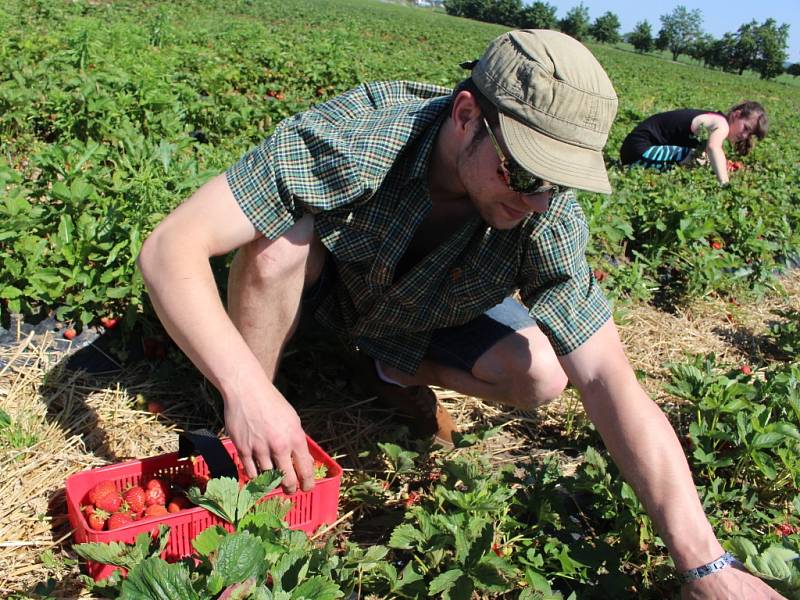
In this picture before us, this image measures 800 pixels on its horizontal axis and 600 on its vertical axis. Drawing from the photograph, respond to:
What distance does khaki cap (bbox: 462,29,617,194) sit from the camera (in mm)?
1840

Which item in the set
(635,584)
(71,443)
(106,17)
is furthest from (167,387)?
(106,17)

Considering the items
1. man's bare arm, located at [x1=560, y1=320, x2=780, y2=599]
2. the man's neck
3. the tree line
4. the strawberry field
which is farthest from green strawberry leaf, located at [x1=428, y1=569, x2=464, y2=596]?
the tree line

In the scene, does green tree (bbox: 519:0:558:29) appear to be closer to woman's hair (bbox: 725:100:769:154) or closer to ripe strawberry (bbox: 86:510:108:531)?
woman's hair (bbox: 725:100:769:154)

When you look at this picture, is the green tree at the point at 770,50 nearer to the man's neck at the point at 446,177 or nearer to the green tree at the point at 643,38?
the green tree at the point at 643,38

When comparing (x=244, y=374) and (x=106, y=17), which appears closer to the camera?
(x=244, y=374)

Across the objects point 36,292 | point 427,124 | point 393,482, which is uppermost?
point 427,124

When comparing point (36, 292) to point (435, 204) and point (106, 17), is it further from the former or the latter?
point (106, 17)

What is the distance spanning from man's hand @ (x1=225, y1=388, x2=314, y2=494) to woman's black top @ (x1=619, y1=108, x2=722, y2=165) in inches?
236

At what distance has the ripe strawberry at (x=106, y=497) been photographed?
6.65 ft

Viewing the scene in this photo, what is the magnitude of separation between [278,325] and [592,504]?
119 centimetres

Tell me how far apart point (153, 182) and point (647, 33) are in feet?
319

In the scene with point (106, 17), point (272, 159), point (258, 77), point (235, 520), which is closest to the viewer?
point (235, 520)

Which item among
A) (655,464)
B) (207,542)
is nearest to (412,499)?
(655,464)

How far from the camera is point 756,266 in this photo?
16.3 feet
